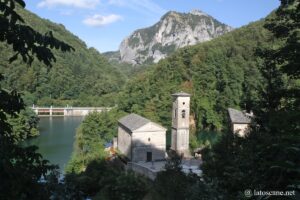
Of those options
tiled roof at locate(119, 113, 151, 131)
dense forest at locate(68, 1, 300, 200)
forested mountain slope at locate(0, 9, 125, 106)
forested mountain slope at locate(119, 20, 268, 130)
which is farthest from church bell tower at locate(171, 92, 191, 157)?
forested mountain slope at locate(0, 9, 125, 106)

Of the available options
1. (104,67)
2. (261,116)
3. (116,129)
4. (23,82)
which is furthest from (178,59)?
(104,67)

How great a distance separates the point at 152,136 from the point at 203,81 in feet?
122

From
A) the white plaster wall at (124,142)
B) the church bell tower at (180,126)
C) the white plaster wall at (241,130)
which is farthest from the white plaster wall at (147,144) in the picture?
the white plaster wall at (241,130)

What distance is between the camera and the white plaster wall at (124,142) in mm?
30219

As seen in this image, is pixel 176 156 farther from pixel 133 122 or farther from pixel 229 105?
pixel 229 105

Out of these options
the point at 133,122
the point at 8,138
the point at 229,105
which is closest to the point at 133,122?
the point at 133,122

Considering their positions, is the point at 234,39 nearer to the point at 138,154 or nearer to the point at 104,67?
the point at 138,154

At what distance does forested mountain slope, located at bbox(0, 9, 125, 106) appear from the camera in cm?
9656

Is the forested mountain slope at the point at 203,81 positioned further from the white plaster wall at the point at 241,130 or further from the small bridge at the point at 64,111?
the small bridge at the point at 64,111

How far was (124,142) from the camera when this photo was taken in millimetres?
31812

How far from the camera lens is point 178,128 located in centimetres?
3139

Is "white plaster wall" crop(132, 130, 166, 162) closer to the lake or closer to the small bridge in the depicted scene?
the lake

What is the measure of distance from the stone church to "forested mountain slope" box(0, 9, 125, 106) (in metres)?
54.9

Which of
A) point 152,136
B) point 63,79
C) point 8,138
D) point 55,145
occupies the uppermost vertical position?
point 63,79
